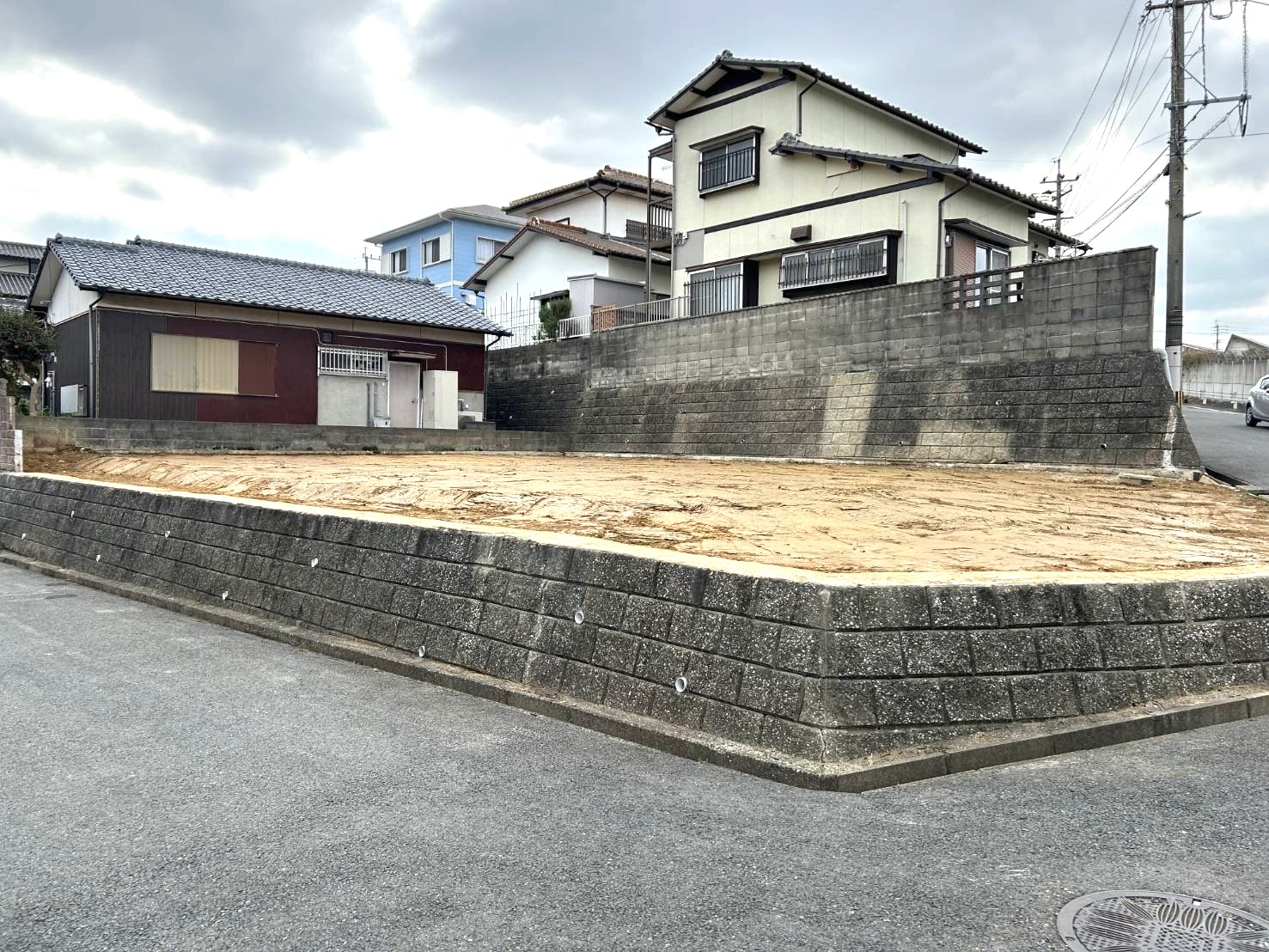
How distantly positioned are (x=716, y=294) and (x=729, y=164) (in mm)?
3231

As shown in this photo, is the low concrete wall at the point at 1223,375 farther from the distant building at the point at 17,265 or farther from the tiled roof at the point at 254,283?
the distant building at the point at 17,265

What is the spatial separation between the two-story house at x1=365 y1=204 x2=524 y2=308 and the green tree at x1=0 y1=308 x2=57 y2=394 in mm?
18004

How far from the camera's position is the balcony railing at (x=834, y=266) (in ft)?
61.1

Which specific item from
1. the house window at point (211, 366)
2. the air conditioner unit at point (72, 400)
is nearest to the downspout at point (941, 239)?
the house window at point (211, 366)

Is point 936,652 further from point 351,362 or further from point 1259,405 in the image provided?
point 1259,405

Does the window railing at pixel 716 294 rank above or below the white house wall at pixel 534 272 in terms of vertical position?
below

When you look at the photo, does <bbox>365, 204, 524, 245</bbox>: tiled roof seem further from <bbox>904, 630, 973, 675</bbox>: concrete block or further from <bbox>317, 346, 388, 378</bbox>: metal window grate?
<bbox>904, 630, 973, 675</bbox>: concrete block

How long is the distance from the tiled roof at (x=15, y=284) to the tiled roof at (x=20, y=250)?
306cm

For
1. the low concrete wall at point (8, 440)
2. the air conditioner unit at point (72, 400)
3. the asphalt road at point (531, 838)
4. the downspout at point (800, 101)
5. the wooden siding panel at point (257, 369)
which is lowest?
the asphalt road at point (531, 838)

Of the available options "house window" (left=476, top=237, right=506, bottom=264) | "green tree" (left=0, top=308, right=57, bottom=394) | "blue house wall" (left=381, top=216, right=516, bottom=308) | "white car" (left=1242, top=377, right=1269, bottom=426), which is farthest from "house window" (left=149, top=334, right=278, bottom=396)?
"white car" (left=1242, top=377, right=1269, bottom=426)

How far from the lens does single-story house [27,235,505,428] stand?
17.9 metres

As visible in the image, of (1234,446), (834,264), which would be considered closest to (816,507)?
(1234,446)

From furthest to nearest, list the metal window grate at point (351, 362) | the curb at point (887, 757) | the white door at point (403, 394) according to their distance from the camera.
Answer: the white door at point (403, 394), the metal window grate at point (351, 362), the curb at point (887, 757)

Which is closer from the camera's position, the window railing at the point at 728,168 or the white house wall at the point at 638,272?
the window railing at the point at 728,168
